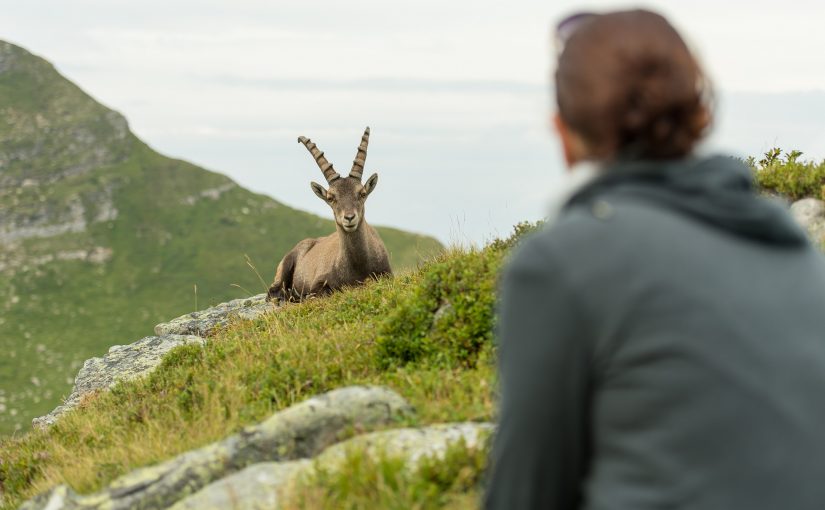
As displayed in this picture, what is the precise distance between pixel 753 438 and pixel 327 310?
12.5 meters

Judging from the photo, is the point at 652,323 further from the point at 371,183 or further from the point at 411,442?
the point at 371,183

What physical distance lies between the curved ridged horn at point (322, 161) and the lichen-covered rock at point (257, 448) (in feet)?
47.1

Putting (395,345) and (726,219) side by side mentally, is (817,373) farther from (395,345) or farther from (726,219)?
(395,345)

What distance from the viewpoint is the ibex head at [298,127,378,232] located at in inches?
798

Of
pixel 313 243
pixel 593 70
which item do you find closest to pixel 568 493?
pixel 593 70

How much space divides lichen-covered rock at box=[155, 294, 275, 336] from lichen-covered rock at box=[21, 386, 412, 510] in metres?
13.3

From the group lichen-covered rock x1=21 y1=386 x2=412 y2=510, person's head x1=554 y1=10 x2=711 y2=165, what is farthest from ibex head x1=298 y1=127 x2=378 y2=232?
person's head x1=554 y1=10 x2=711 y2=165

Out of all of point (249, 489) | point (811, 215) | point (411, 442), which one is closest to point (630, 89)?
point (411, 442)

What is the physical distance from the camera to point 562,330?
3164 millimetres

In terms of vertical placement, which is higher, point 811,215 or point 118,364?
point 811,215

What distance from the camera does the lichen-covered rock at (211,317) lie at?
21953mm

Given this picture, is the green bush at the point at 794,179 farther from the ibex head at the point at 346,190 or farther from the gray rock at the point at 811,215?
the ibex head at the point at 346,190

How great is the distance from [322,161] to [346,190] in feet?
4.57

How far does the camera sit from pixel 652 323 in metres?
3.19
